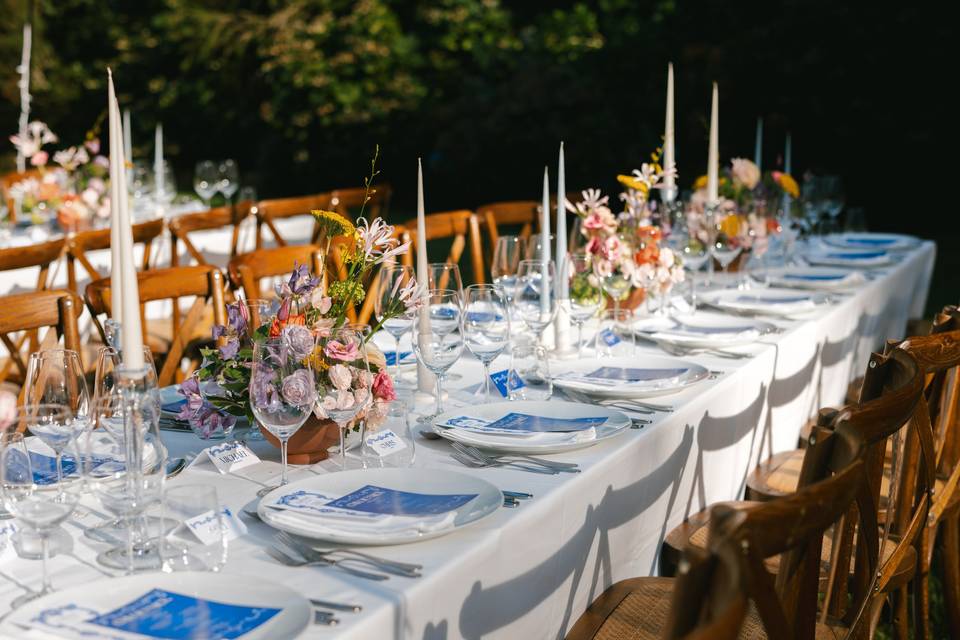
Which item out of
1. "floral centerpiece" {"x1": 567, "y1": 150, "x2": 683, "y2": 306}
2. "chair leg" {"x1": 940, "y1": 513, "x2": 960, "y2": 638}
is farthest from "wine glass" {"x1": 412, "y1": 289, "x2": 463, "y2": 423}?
"chair leg" {"x1": 940, "y1": 513, "x2": 960, "y2": 638}

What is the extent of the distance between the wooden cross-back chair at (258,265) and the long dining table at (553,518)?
0.55 metres

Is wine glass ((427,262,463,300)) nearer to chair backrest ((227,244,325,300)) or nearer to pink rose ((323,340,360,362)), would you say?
pink rose ((323,340,360,362))

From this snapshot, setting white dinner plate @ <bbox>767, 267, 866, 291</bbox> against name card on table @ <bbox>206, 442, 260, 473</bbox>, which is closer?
name card on table @ <bbox>206, 442, 260, 473</bbox>

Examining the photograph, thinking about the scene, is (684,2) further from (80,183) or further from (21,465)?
(21,465)

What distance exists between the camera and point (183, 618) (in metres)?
1.18

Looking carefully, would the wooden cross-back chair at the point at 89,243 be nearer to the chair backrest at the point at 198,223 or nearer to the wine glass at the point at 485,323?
the chair backrest at the point at 198,223

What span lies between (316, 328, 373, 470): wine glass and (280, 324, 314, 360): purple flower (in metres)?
0.08

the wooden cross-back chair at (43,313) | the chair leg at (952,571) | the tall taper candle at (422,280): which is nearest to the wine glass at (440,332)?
the tall taper candle at (422,280)

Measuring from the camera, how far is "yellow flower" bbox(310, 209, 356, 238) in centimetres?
171

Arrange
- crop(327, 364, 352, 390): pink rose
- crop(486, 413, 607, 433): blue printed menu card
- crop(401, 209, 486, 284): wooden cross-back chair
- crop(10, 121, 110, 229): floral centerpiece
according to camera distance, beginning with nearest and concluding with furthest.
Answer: crop(327, 364, 352, 390): pink rose
crop(486, 413, 607, 433): blue printed menu card
crop(401, 209, 486, 284): wooden cross-back chair
crop(10, 121, 110, 229): floral centerpiece

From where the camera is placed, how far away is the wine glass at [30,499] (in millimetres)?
1269

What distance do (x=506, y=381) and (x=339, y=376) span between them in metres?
0.62

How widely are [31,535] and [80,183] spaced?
12.9ft

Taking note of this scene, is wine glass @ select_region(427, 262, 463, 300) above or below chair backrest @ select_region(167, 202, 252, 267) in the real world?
above
